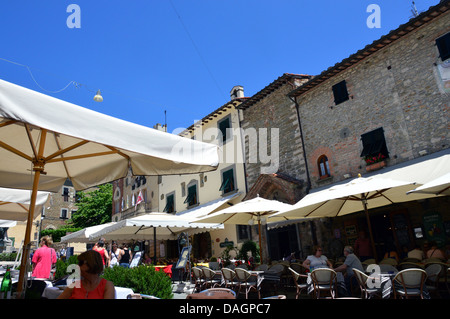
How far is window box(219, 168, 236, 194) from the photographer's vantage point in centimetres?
1934

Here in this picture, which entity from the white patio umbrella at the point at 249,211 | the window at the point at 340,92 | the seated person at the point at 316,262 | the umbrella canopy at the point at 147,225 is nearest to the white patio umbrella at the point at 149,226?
the umbrella canopy at the point at 147,225

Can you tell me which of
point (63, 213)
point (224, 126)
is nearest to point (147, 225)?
point (224, 126)

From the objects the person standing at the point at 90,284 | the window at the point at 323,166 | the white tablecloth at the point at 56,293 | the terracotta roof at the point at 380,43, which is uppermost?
the terracotta roof at the point at 380,43

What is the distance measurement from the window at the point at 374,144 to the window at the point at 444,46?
308 cm

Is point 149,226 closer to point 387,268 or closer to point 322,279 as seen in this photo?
point 322,279

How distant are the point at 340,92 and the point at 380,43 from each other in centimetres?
243

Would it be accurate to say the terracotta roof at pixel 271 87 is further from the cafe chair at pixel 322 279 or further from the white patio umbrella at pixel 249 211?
the cafe chair at pixel 322 279

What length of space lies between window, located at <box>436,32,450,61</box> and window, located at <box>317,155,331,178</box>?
223 inches

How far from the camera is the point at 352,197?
26.7ft

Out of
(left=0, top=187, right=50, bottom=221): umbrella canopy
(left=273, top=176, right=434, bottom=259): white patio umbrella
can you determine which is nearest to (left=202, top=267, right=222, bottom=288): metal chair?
(left=273, top=176, right=434, bottom=259): white patio umbrella

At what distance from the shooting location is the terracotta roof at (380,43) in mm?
11109

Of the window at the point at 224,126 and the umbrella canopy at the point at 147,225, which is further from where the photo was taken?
the window at the point at 224,126

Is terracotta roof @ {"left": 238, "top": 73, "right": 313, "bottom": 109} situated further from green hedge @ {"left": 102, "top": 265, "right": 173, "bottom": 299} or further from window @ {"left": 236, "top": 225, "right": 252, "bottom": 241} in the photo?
green hedge @ {"left": 102, "top": 265, "right": 173, "bottom": 299}

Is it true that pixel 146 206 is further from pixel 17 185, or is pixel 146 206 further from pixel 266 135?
pixel 17 185
